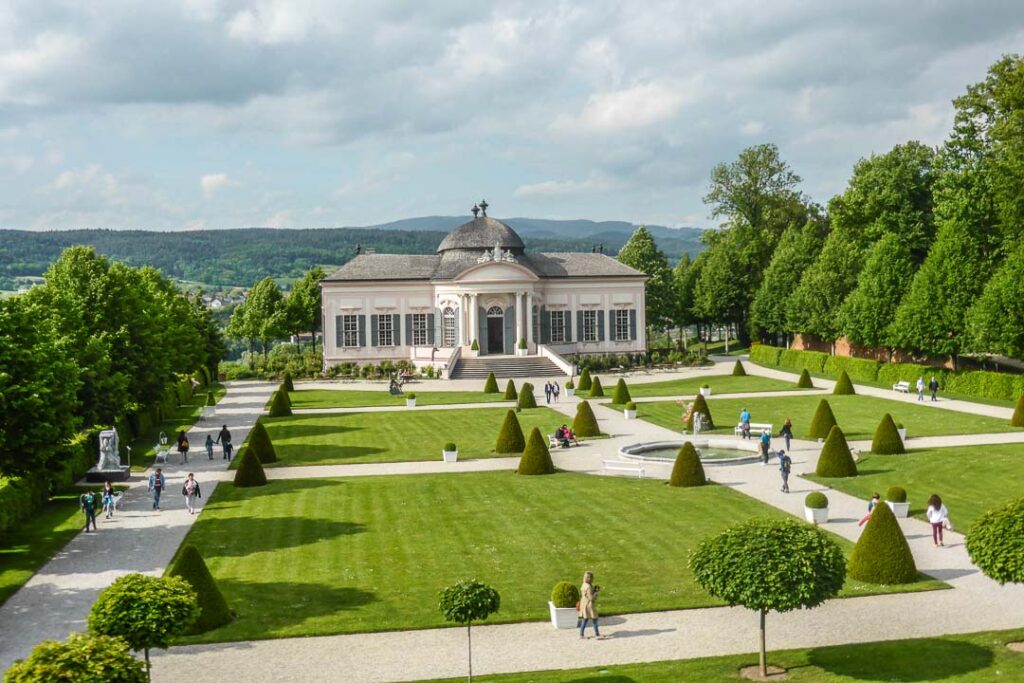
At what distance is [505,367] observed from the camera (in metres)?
73.0

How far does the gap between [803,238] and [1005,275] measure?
33806mm

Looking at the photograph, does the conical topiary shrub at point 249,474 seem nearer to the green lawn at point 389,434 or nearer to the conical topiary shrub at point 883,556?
the green lawn at point 389,434

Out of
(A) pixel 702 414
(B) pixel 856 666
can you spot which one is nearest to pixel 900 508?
(B) pixel 856 666

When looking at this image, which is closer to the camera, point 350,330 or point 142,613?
point 142,613

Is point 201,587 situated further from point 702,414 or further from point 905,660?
point 702,414

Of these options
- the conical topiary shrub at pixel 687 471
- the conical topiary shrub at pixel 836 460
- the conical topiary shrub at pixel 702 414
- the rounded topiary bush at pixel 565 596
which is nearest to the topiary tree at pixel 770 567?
the rounded topiary bush at pixel 565 596

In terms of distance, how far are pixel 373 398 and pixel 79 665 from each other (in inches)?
1955

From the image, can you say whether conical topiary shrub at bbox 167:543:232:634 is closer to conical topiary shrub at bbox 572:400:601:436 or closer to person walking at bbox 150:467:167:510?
person walking at bbox 150:467:167:510

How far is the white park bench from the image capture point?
33.6 meters

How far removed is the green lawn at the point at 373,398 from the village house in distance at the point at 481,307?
10109 mm

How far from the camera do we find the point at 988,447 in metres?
36.5

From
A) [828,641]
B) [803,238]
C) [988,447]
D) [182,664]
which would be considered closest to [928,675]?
[828,641]

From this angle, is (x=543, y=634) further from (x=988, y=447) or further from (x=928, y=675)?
(x=988, y=447)

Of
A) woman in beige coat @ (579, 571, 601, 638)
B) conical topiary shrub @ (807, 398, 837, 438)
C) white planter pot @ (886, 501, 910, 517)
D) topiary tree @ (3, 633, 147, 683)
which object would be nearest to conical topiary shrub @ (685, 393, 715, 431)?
conical topiary shrub @ (807, 398, 837, 438)
